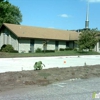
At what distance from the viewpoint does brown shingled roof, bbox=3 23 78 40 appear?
40.7 meters

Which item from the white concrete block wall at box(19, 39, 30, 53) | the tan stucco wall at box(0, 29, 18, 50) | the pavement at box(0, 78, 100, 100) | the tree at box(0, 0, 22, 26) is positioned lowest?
the pavement at box(0, 78, 100, 100)

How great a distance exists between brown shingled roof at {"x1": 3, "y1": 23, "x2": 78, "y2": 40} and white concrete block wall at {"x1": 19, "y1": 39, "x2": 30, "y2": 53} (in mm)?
1011

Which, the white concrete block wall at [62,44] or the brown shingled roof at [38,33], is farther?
the white concrete block wall at [62,44]

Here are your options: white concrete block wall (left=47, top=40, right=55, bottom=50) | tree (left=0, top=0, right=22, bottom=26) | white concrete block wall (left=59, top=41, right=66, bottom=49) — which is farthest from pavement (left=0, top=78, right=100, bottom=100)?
white concrete block wall (left=59, top=41, right=66, bottom=49)

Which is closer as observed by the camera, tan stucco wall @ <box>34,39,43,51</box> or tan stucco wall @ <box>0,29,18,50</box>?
tan stucco wall @ <box>0,29,18,50</box>

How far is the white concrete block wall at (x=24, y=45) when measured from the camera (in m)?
39.9

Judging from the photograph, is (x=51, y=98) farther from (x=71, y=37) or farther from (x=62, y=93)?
(x=71, y=37)

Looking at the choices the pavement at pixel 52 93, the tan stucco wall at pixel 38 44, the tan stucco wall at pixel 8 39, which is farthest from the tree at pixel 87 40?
the pavement at pixel 52 93

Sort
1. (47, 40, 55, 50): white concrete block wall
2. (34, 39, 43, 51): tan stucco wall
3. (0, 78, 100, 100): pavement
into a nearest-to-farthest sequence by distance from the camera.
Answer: (0, 78, 100, 100): pavement
(34, 39, 43, 51): tan stucco wall
(47, 40, 55, 50): white concrete block wall

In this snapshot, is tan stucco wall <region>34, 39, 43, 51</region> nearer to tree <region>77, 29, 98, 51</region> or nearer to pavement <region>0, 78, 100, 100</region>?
tree <region>77, 29, 98, 51</region>

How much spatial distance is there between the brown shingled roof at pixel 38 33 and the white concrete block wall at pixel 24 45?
101 cm

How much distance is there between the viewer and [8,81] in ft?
Answer: 31.6

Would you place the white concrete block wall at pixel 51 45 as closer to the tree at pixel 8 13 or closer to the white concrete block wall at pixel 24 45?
the white concrete block wall at pixel 24 45

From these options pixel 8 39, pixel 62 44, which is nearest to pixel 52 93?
pixel 8 39
